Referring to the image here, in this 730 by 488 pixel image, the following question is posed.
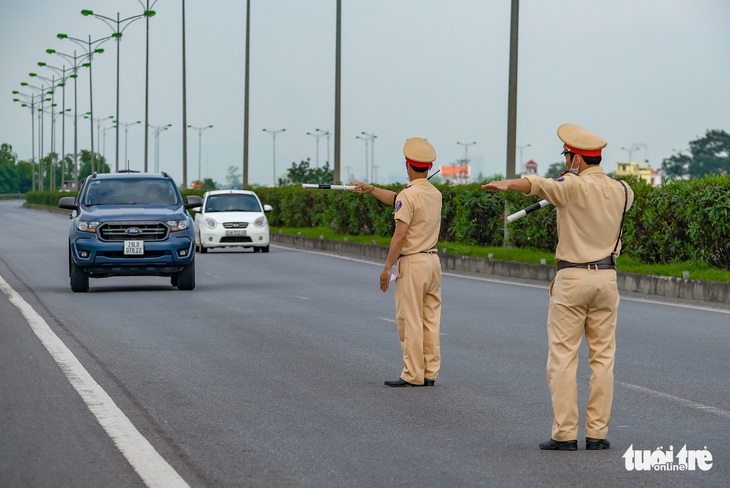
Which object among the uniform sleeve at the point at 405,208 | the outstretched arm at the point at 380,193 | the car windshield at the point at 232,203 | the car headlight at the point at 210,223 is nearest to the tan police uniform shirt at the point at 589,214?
the uniform sleeve at the point at 405,208

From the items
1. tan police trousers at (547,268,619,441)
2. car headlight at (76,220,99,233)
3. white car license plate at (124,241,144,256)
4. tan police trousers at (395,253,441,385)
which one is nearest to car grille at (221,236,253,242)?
white car license plate at (124,241,144,256)

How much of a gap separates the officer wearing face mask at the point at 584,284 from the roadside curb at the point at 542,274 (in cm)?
1226

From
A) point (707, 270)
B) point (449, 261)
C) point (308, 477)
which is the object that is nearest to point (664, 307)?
point (707, 270)

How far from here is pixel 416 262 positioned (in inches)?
420

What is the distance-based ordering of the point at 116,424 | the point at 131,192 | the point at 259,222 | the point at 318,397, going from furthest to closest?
1. the point at 259,222
2. the point at 131,192
3. the point at 318,397
4. the point at 116,424

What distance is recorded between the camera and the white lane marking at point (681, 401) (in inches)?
374

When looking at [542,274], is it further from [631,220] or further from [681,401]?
[681,401]

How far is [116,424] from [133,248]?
1289cm

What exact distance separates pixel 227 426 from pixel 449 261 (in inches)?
821

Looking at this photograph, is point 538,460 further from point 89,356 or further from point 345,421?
point 89,356

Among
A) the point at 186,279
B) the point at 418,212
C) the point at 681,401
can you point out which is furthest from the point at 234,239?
the point at 681,401

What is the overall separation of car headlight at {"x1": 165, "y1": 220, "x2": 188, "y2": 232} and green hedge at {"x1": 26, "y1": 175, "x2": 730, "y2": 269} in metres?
7.76

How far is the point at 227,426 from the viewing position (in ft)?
→ 28.9

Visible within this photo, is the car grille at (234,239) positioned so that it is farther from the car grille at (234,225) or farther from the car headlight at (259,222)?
the car headlight at (259,222)
